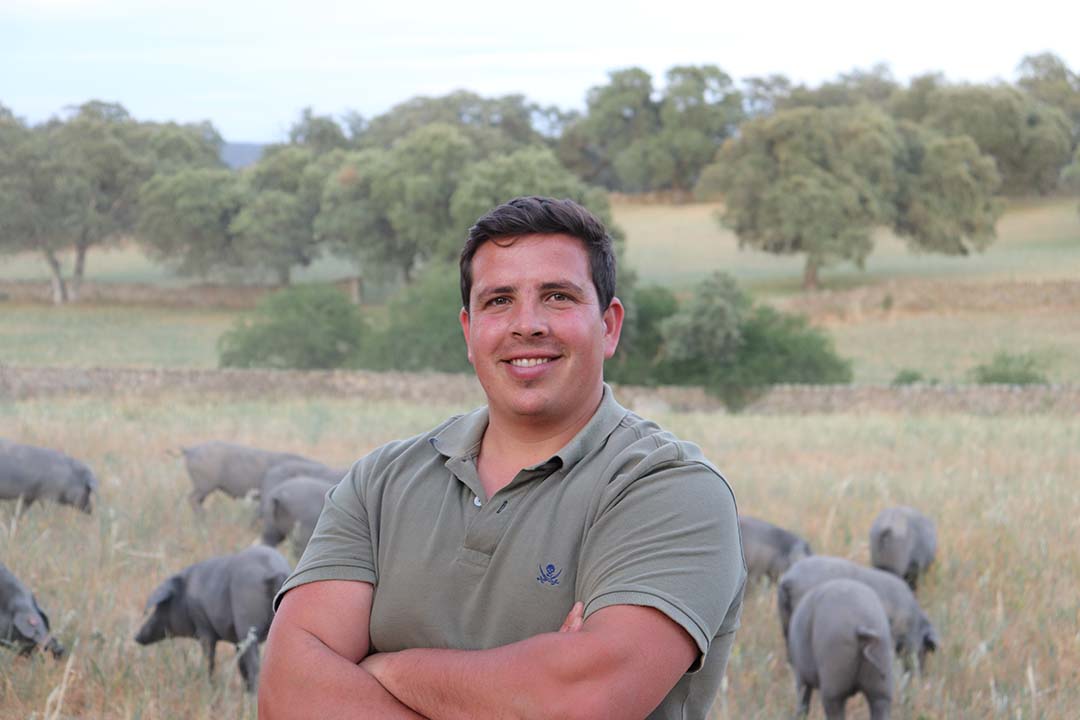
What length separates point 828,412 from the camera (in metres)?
29.6

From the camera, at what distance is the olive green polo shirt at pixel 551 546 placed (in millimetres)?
2604

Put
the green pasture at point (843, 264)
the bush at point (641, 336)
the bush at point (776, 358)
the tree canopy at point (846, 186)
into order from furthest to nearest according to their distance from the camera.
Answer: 1. the green pasture at point (843, 264)
2. the tree canopy at point (846, 186)
3. the bush at point (641, 336)
4. the bush at point (776, 358)

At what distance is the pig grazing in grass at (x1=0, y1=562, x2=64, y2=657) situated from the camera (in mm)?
5172

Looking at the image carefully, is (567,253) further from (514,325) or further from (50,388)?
(50,388)

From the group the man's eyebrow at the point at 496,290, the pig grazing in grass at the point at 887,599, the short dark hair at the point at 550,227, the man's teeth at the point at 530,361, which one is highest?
the short dark hair at the point at 550,227

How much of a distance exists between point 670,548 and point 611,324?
758 millimetres

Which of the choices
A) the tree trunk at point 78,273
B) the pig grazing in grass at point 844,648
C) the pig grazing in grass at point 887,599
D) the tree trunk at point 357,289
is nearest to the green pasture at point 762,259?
the tree trunk at point 357,289

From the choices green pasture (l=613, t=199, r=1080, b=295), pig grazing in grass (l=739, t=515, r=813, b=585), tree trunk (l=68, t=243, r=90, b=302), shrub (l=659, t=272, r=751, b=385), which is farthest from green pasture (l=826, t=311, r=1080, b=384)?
pig grazing in grass (l=739, t=515, r=813, b=585)

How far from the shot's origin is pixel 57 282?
39.1 meters

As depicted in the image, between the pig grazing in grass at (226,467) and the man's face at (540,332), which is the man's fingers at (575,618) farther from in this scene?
the pig grazing in grass at (226,467)

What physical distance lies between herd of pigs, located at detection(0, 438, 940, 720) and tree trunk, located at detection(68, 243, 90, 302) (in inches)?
1313

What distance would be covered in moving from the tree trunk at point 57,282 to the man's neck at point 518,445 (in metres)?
37.3

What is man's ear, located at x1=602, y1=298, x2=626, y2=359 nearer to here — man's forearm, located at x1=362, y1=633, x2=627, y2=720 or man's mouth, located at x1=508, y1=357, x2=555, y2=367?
man's mouth, located at x1=508, y1=357, x2=555, y2=367

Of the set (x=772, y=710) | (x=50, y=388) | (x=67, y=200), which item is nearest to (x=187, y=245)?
(x=67, y=200)
